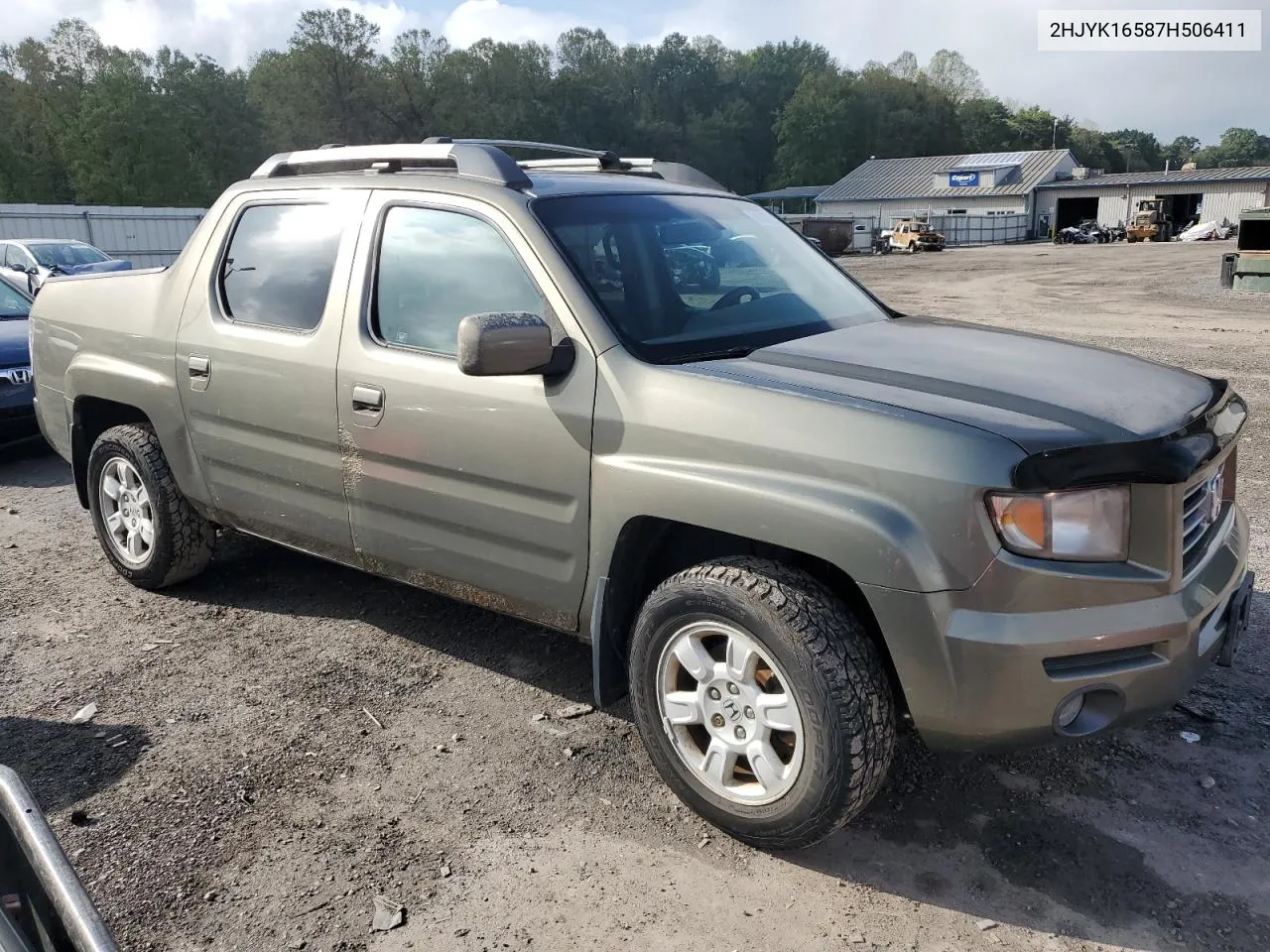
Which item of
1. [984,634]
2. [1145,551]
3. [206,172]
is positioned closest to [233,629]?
[984,634]

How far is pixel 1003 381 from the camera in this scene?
2887 mm

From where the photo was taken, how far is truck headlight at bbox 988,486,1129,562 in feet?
8.06

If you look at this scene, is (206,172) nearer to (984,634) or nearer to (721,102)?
(721,102)

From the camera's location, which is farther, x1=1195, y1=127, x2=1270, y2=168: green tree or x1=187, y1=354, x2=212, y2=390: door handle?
x1=1195, y1=127, x2=1270, y2=168: green tree

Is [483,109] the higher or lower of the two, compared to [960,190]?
higher

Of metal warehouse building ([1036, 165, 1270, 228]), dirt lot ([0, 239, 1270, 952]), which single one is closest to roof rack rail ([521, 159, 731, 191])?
dirt lot ([0, 239, 1270, 952])

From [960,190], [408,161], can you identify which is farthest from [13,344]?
[960,190]

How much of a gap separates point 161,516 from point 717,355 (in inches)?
111

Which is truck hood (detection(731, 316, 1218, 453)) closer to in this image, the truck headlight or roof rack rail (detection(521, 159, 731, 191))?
the truck headlight

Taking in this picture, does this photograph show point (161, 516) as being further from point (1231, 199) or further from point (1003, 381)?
point (1231, 199)

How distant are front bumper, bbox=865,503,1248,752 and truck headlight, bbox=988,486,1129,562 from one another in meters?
0.12

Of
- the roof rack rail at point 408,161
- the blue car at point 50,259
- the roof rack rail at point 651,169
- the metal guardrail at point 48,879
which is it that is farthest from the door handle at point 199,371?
the blue car at point 50,259

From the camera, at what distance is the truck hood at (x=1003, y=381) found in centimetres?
257

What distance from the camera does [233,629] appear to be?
14.8ft
